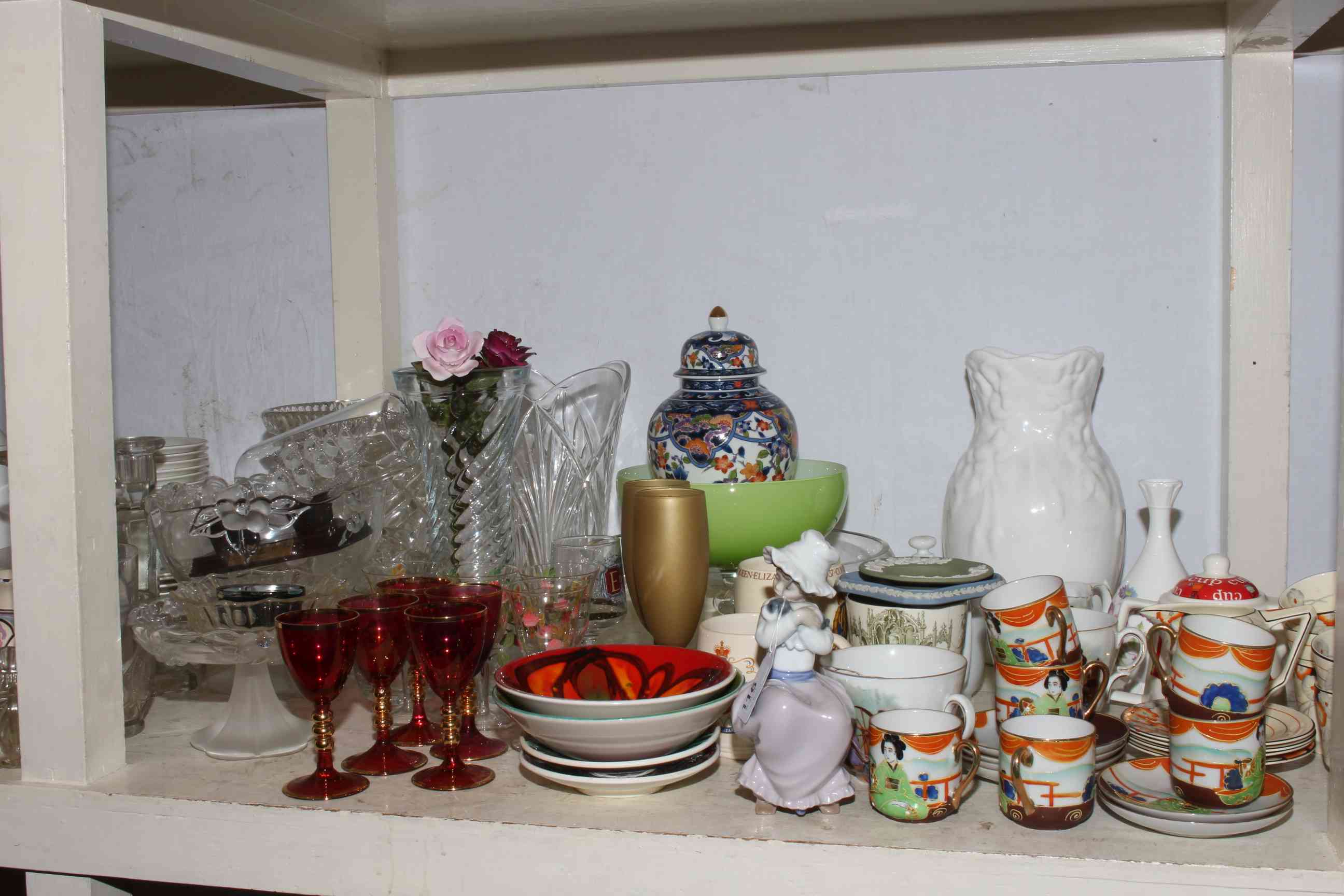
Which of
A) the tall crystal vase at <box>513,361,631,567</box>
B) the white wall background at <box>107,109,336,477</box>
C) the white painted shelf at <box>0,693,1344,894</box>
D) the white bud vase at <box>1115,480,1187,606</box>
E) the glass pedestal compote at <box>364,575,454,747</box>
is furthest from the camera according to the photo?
the white wall background at <box>107,109,336,477</box>

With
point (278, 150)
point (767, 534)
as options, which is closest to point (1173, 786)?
point (767, 534)

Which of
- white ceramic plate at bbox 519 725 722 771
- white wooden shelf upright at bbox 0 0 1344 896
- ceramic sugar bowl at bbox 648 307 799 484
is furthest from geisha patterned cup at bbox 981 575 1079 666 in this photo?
ceramic sugar bowl at bbox 648 307 799 484

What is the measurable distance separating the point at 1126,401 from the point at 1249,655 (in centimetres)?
48

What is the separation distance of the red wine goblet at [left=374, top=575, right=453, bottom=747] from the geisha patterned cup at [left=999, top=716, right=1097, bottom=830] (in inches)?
16.7

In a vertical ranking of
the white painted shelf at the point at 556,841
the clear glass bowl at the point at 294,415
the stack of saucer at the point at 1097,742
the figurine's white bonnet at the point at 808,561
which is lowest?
the white painted shelf at the point at 556,841

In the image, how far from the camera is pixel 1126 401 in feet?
3.83

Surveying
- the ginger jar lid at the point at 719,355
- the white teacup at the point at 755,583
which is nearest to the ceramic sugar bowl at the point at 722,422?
the ginger jar lid at the point at 719,355

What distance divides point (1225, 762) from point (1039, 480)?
360mm

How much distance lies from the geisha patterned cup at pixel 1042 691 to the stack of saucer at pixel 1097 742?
3 centimetres

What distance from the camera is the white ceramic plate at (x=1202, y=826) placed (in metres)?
0.70

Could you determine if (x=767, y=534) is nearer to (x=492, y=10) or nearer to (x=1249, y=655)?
(x=1249, y=655)

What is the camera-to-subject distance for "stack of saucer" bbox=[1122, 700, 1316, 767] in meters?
0.81

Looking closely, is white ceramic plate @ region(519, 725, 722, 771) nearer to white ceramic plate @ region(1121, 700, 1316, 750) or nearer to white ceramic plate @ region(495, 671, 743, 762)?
white ceramic plate @ region(495, 671, 743, 762)

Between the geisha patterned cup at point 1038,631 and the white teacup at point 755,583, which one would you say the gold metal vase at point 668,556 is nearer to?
the white teacup at point 755,583
